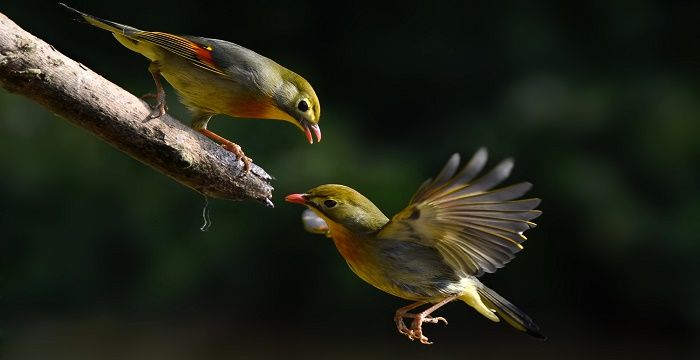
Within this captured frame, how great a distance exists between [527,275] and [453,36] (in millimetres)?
1755

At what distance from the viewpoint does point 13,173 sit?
6.54m

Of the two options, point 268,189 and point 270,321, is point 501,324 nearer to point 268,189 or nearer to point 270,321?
point 270,321

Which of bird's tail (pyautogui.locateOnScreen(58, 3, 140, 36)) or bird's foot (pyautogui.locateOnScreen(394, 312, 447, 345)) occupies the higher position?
bird's tail (pyautogui.locateOnScreen(58, 3, 140, 36))

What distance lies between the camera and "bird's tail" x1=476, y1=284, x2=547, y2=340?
2.60 meters

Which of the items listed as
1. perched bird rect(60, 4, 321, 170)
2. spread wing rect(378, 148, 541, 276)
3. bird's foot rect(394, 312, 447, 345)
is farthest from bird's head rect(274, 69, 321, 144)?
bird's foot rect(394, 312, 447, 345)

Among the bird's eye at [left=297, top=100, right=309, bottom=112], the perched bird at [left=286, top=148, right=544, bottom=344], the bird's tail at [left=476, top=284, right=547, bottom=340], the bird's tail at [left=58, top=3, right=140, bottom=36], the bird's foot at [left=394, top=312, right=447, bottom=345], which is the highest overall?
the bird's tail at [left=58, top=3, right=140, bottom=36]

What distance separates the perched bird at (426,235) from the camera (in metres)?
2.29

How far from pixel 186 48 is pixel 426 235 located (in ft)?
2.32

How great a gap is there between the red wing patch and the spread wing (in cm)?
55

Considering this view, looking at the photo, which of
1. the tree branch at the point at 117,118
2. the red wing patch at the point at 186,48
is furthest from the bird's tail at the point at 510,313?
the red wing patch at the point at 186,48

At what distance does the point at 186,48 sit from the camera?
245cm

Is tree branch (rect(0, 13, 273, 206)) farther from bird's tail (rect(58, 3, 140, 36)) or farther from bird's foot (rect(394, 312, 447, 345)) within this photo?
bird's foot (rect(394, 312, 447, 345))

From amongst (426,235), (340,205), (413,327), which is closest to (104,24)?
(340,205)

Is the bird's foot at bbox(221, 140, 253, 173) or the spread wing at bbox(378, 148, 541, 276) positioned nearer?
the spread wing at bbox(378, 148, 541, 276)
